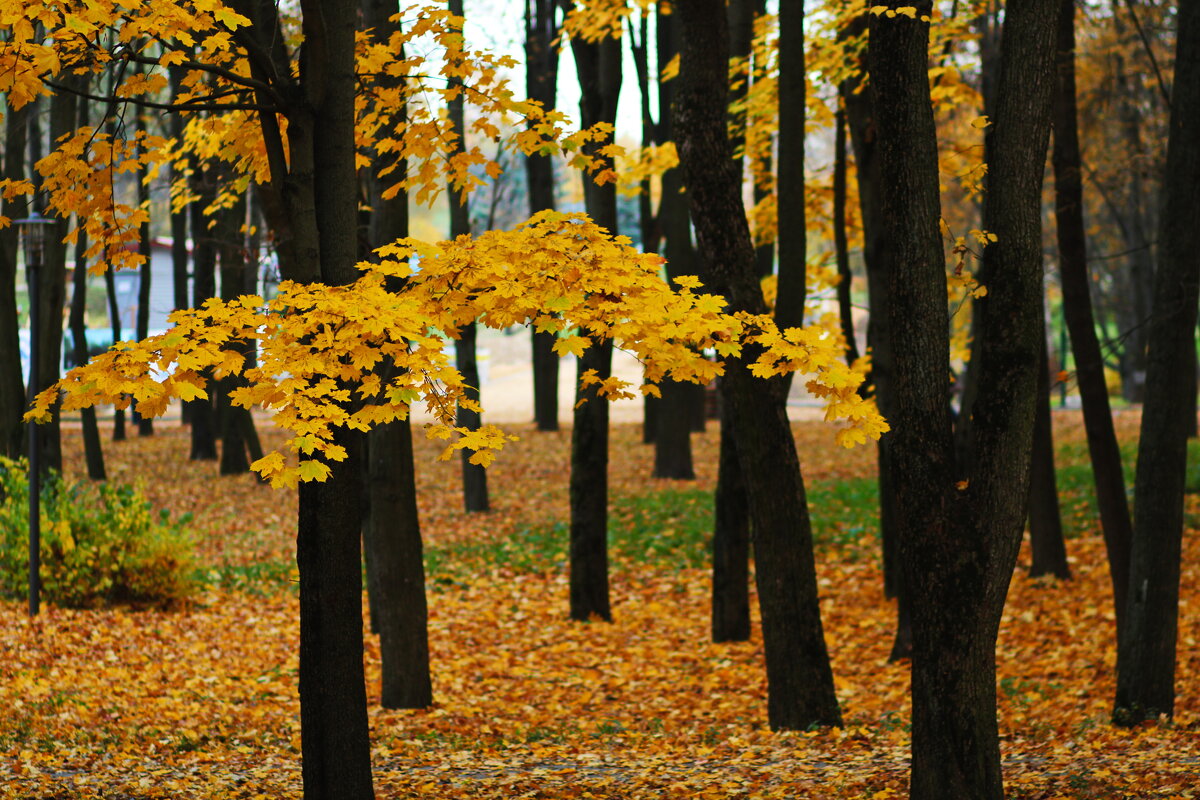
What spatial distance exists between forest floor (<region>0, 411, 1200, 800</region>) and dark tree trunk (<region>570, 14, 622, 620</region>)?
407 mm

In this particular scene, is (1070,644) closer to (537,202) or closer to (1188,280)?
(1188,280)

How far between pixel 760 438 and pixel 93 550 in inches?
251

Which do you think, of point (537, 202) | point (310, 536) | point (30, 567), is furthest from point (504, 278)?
point (537, 202)

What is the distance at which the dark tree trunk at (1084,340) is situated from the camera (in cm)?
863

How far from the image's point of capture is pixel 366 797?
548cm

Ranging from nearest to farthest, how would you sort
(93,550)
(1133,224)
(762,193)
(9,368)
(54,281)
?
1. (93,550)
2. (9,368)
3. (762,193)
4. (54,281)
5. (1133,224)

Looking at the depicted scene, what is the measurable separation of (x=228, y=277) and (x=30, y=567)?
27.1 ft

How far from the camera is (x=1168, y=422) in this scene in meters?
7.19

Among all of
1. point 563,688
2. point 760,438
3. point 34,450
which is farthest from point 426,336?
point 34,450

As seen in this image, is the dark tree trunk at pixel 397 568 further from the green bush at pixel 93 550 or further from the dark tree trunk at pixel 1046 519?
the dark tree trunk at pixel 1046 519

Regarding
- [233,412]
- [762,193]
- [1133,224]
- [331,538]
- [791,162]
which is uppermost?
[1133,224]

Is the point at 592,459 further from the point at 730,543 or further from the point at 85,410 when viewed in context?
the point at 85,410

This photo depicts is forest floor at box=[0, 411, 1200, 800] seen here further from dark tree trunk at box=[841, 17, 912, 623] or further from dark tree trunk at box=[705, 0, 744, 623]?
dark tree trunk at box=[841, 17, 912, 623]

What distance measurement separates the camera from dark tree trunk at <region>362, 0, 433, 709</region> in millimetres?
7969
